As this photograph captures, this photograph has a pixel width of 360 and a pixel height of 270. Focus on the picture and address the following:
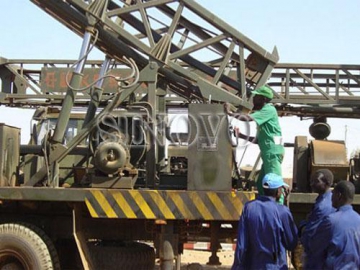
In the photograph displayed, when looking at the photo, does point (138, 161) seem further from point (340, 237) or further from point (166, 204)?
point (340, 237)

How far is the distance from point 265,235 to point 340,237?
25.9 inches

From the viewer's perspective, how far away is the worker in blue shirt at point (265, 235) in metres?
4.77

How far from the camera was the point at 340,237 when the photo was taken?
433 centimetres

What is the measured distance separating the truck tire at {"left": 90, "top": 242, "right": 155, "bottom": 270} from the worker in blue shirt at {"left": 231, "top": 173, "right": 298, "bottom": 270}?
2.34m

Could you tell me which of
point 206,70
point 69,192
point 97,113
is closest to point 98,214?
point 69,192

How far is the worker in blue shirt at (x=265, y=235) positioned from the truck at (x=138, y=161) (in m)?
1.40

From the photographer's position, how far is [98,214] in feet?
21.1

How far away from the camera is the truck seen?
6.39 m

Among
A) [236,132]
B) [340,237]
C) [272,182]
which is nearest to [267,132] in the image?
[236,132]

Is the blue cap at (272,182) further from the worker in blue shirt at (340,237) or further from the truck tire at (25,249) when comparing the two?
the truck tire at (25,249)

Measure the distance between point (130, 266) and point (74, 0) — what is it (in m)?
3.20

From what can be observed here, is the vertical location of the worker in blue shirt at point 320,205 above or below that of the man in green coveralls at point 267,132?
below

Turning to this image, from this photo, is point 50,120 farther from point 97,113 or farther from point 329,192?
point 329,192

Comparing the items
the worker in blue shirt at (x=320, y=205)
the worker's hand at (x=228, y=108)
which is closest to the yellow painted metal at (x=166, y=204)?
the worker's hand at (x=228, y=108)
